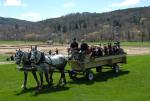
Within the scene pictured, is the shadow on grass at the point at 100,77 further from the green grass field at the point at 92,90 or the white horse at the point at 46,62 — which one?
the white horse at the point at 46,62

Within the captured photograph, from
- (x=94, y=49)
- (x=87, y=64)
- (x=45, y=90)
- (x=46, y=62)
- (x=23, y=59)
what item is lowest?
(x=45, y=90)

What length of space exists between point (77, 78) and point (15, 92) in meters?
5.21

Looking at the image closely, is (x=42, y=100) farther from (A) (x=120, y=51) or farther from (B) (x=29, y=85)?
(A) (x=120, y=51)

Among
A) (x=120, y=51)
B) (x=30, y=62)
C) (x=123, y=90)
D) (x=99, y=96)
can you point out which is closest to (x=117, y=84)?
(x=123, y=90)

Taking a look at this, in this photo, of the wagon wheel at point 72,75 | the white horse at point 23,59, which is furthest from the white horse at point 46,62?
the wagon wheel at point 72,75

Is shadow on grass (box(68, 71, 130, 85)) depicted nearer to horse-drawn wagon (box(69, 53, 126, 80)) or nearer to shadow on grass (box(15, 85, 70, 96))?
horse-drawn wagon (box(69, 53, 126, 80))

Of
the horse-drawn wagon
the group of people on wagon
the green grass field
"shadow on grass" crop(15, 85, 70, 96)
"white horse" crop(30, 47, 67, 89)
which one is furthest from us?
the group of people on wagon

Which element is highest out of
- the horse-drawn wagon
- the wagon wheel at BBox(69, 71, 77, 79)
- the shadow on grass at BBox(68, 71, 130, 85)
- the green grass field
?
the horse-drawn wagon

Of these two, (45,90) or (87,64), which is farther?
(87,64)

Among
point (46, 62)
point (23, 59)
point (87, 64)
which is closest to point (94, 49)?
point (87, 64)

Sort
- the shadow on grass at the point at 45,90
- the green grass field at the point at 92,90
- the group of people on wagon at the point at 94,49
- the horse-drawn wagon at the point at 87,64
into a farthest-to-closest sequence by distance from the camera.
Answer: the group of people on wagon at the point at 94,49
the horse-drawn wagon at the point at 87,64
the shadow on grass at the point at 45,90
the green grass field at the point at 92,90

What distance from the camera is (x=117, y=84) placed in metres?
20.7

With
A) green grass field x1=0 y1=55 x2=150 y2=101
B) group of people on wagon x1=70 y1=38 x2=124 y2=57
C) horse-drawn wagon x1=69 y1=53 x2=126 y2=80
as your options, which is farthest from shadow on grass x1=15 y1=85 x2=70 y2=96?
group of people on wagon x1=70 y1=38 x2=124 y2=57

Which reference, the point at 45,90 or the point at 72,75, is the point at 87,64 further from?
the point at 45,90
